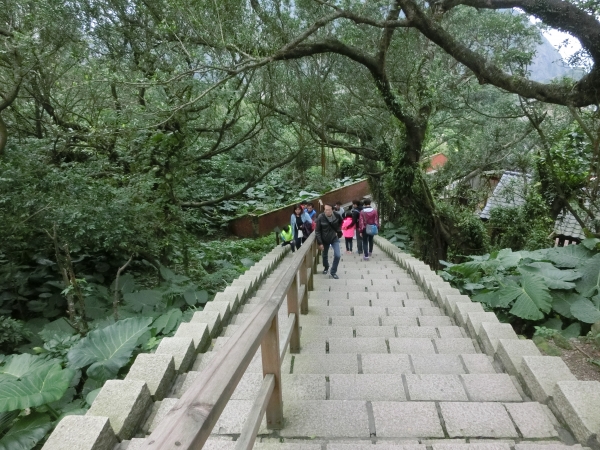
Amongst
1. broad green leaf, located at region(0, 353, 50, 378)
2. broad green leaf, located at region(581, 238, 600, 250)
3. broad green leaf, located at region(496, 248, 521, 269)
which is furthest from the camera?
broad green leaf, located at region(496, 248, 521, 269)

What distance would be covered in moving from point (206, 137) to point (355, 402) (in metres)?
10.6

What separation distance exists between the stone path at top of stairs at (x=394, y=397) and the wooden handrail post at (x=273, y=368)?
0.23ft

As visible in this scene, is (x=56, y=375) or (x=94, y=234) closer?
(x=56, y=375)

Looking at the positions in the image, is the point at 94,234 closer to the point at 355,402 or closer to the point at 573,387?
the point at 355,402

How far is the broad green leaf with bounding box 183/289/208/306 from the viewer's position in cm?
603

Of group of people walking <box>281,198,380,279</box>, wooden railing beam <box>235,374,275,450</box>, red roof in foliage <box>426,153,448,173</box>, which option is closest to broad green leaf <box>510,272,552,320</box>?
group of people walking <box>281,198,380,279</box>

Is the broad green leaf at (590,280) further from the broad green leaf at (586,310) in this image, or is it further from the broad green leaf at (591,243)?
the broad green leaf at (591,243)

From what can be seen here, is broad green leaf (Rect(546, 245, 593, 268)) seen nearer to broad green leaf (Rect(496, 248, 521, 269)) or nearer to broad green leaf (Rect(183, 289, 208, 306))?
broad green leaf (Rect(496, 248, 521, 269))

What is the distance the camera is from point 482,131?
45.3 ft

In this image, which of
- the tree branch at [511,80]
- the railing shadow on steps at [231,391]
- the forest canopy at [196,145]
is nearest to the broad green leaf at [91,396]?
the forest canopy at [196,145]

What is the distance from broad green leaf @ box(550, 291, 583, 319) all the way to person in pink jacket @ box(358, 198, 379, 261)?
4.35m

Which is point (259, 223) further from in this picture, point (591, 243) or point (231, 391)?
point (231, 391)

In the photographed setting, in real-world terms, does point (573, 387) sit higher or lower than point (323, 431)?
higher

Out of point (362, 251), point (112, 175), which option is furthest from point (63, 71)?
point (362, 251)
